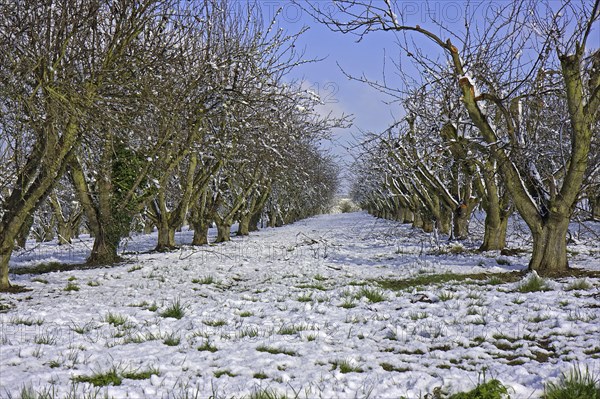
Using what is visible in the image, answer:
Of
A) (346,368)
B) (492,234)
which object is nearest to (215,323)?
(346,368)

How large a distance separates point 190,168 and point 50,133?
761cm

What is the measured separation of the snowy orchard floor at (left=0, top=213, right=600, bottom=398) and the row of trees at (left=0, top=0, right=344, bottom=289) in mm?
2652

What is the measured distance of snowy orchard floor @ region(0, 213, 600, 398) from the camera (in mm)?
3422

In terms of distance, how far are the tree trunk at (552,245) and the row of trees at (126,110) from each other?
5929 mm

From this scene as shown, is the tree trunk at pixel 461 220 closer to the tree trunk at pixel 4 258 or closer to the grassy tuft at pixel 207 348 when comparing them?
the grassy tuft at pixel 207 348

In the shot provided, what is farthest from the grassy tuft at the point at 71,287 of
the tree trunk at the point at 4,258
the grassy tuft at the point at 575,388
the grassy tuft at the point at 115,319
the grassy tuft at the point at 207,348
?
the grassy tuft at the point at 575,388

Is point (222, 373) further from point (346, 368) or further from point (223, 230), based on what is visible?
point (223, 230)

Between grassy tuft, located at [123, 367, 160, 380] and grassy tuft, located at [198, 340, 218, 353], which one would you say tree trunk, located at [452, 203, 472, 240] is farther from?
grassy tuft, located at [123, 367, 160, 380]

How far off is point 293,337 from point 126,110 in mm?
5853

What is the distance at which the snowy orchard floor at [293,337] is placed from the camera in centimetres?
342

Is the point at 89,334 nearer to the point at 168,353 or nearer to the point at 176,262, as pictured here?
the point at 168,353

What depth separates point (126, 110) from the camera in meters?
8.31

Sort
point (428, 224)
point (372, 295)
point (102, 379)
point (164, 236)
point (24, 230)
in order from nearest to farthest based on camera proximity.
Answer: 1. point (102, 379)
2. point (372, 295)
3. point (164, 236)
4. point (24, 230)
5. point (428, 224)

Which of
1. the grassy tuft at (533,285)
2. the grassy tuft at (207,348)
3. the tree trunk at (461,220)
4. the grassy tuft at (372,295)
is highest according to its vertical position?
the tree trunk at (461,220)
